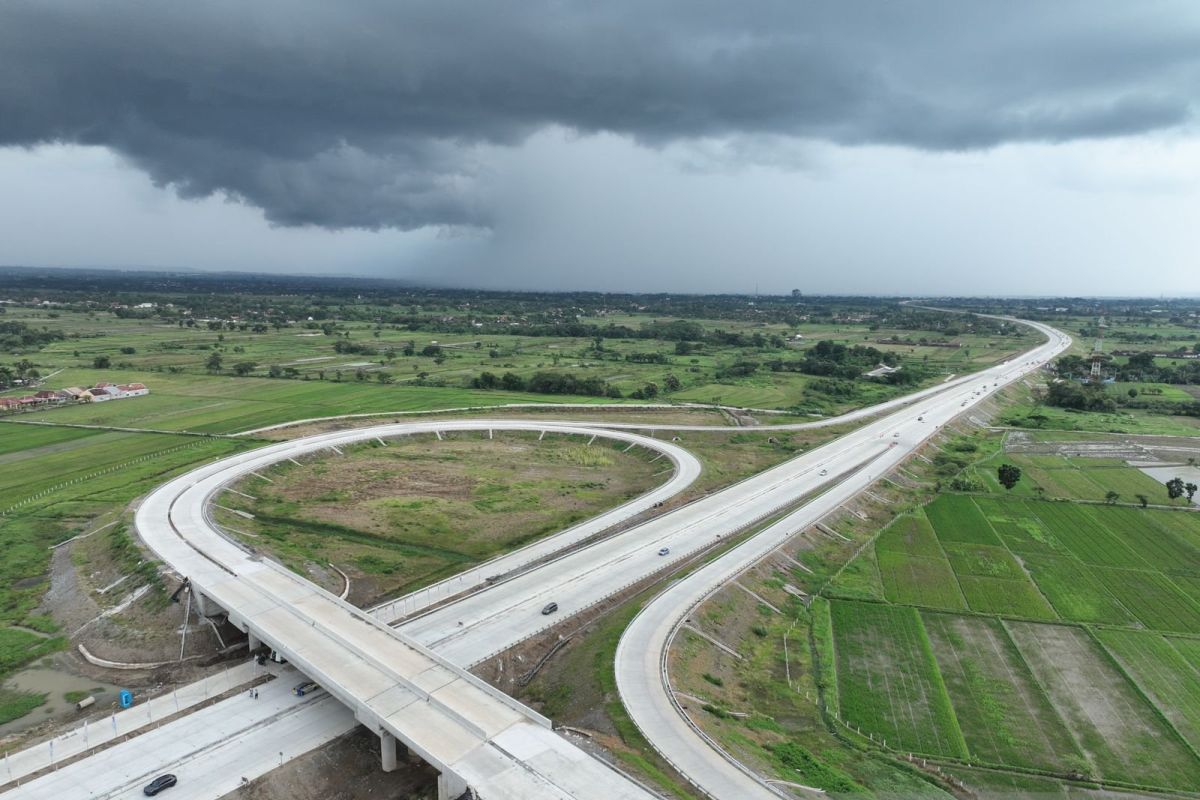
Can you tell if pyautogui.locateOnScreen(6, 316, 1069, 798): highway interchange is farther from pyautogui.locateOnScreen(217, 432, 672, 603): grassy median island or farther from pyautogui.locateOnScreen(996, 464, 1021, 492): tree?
pyautogui.locateOnScreen(996, 464, 1021, 492): tree

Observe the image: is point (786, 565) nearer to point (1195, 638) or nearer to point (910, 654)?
point (910, 654)

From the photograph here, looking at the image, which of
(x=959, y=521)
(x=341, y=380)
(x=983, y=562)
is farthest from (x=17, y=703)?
(x=341, y=380)

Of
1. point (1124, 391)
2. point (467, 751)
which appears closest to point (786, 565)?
point (467, 751)

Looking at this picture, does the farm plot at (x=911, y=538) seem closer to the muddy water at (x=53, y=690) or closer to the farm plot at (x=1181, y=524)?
the farm plot at (x=1181, y=524)

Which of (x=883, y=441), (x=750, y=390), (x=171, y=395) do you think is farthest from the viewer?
(x=750, y=390)

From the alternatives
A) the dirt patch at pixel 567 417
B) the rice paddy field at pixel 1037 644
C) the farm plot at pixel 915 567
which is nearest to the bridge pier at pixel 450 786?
the rice paddy field at pixel 1037 644

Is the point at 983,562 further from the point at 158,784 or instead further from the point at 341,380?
the point at 341,380
